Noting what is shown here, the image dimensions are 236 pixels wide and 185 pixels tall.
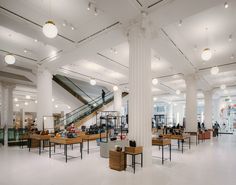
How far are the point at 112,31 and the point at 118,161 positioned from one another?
13.3 ft

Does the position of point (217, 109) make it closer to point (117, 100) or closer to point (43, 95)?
point (117, 100)

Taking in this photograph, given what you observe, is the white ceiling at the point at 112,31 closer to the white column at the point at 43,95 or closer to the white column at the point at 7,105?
the white column at the point at 43,95

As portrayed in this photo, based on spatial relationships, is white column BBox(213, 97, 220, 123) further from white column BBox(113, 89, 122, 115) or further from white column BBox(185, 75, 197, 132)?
white column BBox(113, 89, 122, 115)

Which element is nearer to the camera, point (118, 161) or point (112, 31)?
point (118, 161)

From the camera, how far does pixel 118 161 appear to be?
4.94 m

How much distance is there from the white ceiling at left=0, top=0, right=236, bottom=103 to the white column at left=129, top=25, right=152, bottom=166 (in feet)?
1.94

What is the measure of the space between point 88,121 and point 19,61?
7354 millimetres

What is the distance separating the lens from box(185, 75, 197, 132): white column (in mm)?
11133

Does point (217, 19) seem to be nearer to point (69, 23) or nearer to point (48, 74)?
point (69, 23)

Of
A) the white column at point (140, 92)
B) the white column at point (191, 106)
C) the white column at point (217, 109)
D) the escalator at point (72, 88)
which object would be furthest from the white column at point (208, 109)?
the white column at point (140, 92)

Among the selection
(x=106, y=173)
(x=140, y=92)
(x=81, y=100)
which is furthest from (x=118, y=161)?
(x=81, y=100)

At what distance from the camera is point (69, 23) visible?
19.5ft

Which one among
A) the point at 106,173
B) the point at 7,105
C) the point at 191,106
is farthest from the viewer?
the point at 7,105

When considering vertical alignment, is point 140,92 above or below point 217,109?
above
